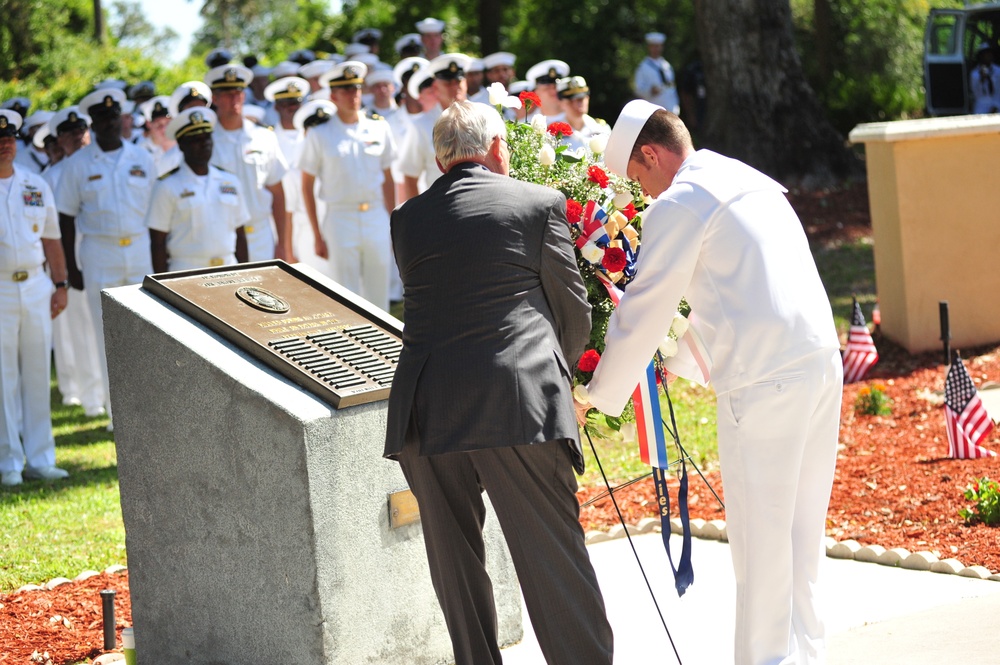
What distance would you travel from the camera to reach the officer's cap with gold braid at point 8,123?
840 centimetres

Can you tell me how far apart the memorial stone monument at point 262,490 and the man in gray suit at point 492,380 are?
1.80ft

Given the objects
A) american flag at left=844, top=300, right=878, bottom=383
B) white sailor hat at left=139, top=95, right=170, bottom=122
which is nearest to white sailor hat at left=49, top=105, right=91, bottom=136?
white sailor hat at left=139, top=95, right=170, bottom=122

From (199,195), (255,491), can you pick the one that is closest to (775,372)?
(255,491)

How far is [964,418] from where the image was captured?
743 cm

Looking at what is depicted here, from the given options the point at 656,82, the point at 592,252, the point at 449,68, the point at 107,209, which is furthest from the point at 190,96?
the point at 656,82

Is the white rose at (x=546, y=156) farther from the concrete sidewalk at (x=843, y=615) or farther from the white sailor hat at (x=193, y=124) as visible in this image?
the white sailor hat at (x=193, y=124)

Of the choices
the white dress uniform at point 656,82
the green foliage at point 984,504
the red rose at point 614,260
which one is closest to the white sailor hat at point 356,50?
the white dress uniform at point 656,82

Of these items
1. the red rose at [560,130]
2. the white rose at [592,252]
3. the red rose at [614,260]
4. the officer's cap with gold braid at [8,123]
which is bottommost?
the red rose at [614,260]

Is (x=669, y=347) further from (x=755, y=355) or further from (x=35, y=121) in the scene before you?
(x=35, y=121)

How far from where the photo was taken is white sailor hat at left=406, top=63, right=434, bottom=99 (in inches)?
502

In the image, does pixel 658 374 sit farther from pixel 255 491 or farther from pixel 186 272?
pixel 186 272

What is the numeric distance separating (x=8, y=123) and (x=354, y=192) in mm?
3328

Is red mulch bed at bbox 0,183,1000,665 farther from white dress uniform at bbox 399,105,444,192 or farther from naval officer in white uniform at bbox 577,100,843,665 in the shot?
white dress uniform at bbox 399,105,444,192

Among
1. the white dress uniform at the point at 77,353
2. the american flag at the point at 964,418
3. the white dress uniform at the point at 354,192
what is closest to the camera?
the american flag at the point at 964,418
